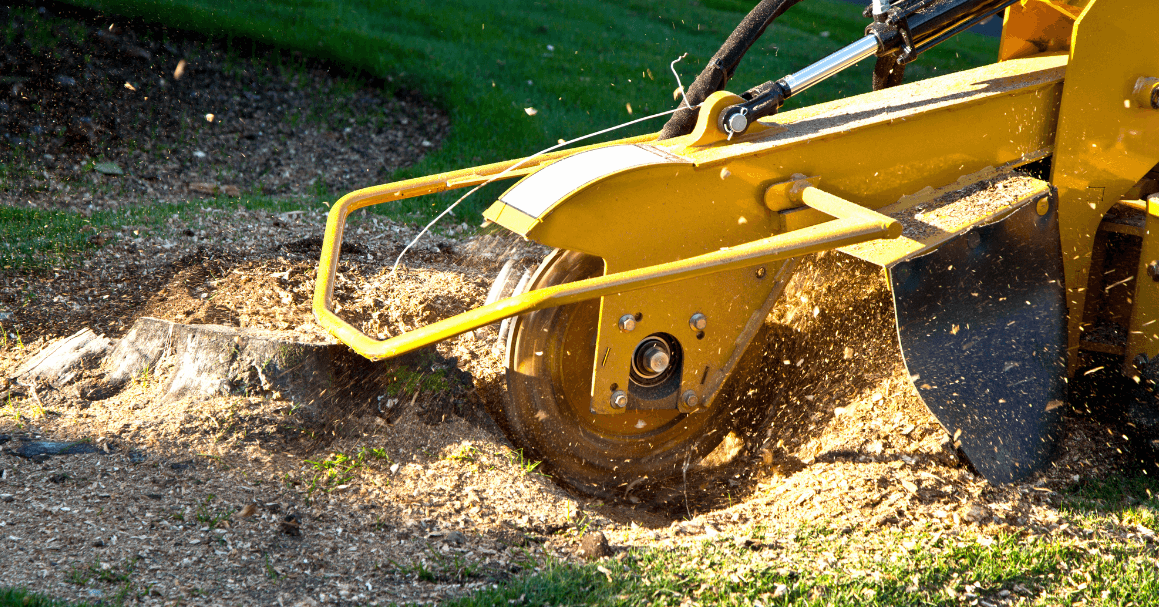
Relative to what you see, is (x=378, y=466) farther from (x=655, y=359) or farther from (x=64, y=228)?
(x=64, y=228)

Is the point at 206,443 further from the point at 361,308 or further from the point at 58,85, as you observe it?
the point at 58,85

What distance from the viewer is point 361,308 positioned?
12.1 feet

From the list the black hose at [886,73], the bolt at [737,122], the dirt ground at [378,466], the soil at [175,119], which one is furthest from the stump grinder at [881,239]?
the soil at [175,119]

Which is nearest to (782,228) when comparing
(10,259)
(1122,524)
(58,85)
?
(1122,524)

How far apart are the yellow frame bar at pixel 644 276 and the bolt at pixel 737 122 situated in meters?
0.29

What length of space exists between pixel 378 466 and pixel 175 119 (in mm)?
4846

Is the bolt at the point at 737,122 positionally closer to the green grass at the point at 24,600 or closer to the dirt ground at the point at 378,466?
the dirt ground at the point at 378,466

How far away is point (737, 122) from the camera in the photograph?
281cm

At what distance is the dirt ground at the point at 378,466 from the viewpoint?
2359 millimetres

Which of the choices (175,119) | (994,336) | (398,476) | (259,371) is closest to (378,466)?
(398,476)

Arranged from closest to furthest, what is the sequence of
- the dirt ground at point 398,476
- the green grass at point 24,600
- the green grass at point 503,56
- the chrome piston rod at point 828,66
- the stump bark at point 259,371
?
the green grass at point 24,600 < the dirt ground at point 398,476 < the chrome piston rod at point 828,66 < the stump bark at point 259,371 < the green grass at point 503,56

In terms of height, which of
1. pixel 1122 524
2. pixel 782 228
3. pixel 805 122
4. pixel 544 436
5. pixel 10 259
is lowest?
pixel 1122 524

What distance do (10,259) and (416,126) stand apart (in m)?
3.52

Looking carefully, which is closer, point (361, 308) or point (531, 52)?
point (361, 308)
